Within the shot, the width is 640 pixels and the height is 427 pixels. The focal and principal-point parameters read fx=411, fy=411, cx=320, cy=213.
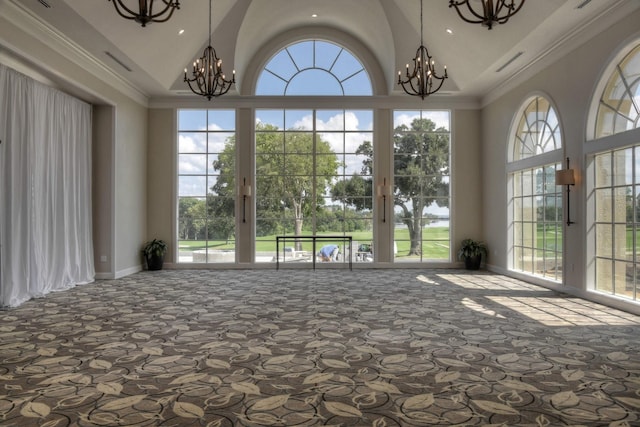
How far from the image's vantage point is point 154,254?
1016 cm

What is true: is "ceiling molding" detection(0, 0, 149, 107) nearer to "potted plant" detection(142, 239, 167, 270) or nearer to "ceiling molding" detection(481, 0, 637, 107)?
"potted plant" detection(142, 239, 167, 270)

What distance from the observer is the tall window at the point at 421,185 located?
35.9 feet

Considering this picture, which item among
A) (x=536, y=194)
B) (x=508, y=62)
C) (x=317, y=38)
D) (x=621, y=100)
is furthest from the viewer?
(x=317, y=38)

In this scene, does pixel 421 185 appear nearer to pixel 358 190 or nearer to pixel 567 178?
pixel 358 190

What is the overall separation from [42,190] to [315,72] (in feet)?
23.0

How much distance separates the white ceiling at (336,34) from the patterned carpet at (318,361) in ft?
14.3

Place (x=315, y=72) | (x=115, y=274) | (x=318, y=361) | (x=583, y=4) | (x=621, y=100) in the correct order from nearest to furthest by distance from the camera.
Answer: (x=318, y=361) < (x=583, y=4) < (x=621, y=100) < (x=115, y=274) < (x=315, y=72)

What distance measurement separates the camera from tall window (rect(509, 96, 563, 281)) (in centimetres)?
778

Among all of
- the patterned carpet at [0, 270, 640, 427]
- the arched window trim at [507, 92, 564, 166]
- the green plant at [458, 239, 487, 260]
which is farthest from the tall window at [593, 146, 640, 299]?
the green plant at [458, 239, 487, 260]

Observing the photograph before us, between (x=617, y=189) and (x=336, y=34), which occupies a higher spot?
(x=336, y=34)

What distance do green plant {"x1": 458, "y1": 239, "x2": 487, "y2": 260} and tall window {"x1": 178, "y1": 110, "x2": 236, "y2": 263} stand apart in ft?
19.4

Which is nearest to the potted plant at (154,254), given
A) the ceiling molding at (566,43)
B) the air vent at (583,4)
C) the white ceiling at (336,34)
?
the white ceiling at (336,34)

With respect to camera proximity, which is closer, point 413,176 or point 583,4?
point 583,4

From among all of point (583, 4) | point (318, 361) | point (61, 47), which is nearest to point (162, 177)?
point (61, 47)
